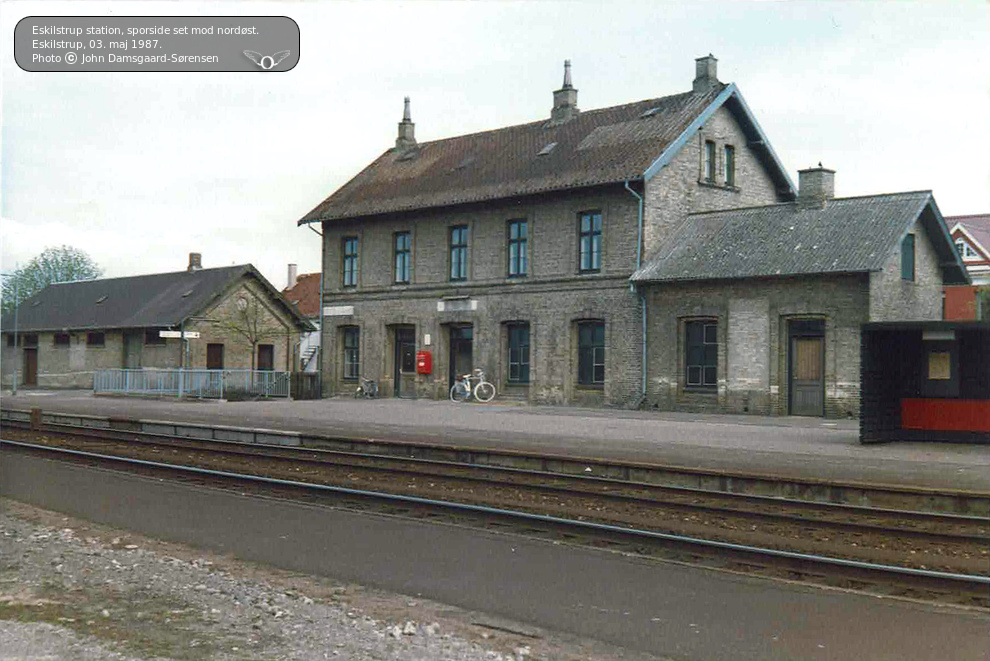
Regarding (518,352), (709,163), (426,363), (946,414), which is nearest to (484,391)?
(518,352)

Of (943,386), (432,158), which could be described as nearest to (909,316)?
(943,386)

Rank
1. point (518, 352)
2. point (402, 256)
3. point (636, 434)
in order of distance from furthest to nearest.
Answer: point (402, 256) → point (518, 352) → point (636, 434)

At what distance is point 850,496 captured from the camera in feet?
40.6

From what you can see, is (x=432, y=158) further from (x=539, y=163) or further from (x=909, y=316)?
(x=909, y=316)

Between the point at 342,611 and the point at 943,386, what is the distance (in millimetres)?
14883

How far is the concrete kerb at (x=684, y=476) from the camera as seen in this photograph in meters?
11.8

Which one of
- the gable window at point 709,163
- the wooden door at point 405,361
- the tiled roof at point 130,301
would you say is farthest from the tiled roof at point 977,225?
the tiled roof at point 130,301

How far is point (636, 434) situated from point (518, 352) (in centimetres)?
1170

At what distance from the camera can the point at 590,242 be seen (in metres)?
30.7

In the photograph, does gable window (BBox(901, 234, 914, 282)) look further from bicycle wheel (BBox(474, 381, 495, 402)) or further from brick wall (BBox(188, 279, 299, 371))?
brick wall (BBox(188, 279, 299, 371))

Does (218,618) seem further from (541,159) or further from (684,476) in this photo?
(541,159)

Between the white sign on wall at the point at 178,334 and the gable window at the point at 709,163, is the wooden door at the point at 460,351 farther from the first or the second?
the white sign on wall at the point at 178,334

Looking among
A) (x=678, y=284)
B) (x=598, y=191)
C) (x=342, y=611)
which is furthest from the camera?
(x=598, y=191)

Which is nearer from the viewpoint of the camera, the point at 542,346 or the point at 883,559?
the point at 883,559
